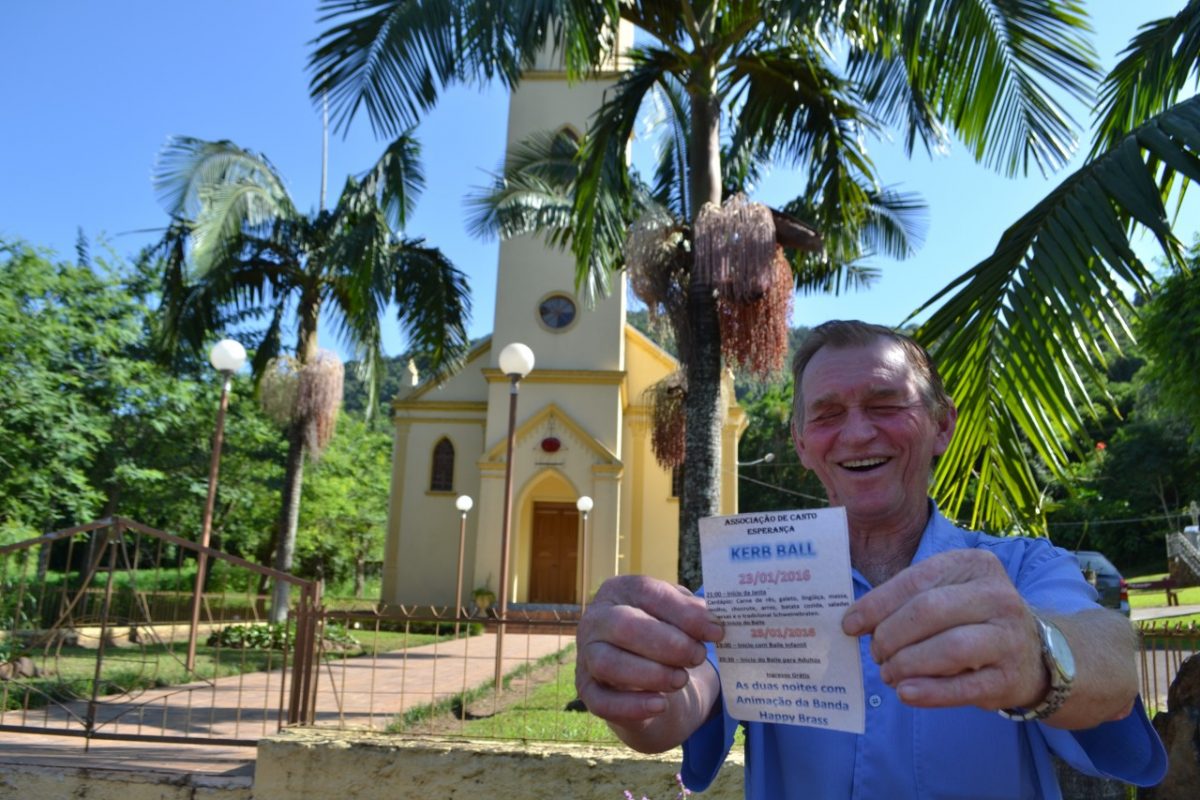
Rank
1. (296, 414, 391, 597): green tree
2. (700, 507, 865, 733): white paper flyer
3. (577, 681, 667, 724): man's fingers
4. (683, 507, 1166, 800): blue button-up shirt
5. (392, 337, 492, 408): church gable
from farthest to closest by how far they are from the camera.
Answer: (296, 414, 391, 597): green tree → (392, 337, 492, 408): church gable → (683, 507, 1166, 800): blue button-up shirt → (577, 681, 667, 724): man's fingers → (700, 507, 865, 733): white paper flyer

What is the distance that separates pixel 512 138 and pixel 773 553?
23576 millimetres

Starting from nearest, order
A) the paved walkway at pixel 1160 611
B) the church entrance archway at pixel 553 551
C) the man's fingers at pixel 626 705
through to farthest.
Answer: the man's fingers at pixel 626 705
the paved walkway at pixel 1160 611
the church entrance archway at pixel 553 551

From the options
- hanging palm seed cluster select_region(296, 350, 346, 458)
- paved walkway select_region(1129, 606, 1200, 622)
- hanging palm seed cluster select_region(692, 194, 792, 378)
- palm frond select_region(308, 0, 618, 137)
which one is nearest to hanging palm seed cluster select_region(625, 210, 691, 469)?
hanging palm seed cluster select_region(692, 194, 792, 378)

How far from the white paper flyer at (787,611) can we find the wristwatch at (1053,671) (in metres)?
0.23

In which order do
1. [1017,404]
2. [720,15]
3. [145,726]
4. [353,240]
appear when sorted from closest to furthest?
[1017,404]
[145,726]
[720,15]
[353,240]

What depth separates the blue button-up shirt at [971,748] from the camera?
1.43 m

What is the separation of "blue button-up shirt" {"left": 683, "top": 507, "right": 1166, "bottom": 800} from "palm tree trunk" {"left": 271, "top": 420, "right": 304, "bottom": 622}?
616 inches

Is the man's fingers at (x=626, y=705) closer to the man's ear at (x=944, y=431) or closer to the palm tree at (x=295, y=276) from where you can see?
the man's ear at (x=944, y=431)

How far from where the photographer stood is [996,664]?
1.04 meters

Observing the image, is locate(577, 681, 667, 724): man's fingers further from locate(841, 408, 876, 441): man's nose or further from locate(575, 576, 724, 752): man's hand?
locate(841, 408, 876, 441): man's nose

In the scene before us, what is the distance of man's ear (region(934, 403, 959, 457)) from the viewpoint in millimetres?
1848

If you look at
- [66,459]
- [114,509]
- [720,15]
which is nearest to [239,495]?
[114,509]

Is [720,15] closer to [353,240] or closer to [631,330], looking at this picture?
[353,240]

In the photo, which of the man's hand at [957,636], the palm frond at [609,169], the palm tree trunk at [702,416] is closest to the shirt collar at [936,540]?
the man's hand at [957,636]
